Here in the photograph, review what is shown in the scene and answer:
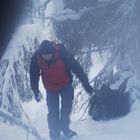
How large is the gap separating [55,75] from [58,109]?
0.58 metres

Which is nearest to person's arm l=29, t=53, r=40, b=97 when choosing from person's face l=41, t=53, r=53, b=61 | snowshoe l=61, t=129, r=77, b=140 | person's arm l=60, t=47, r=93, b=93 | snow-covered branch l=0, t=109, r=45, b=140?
person's face l=41, t=53, r=53, b=61

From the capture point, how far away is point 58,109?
6.58 m

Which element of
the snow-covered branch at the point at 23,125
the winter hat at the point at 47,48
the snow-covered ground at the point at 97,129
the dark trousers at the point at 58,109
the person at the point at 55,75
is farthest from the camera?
the snow-covered branch at the point at 23,125

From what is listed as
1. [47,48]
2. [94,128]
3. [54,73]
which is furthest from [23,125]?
[47,48]

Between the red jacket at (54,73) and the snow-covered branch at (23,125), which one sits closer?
the red jacket at (54,73)

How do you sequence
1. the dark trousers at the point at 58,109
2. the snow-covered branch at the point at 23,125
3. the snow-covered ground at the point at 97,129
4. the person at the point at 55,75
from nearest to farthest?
1. the person at the point at 55,75
2. the dark trousers at the point at 58,109
3. the snow-covered ground at the point at 97,129
4. the snow-covered branch at the point at 23,125

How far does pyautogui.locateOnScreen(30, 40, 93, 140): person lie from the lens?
623 centimetres

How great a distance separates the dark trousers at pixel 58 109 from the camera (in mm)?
6469

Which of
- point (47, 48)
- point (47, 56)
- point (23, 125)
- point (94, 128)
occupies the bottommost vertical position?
point (94, 128)

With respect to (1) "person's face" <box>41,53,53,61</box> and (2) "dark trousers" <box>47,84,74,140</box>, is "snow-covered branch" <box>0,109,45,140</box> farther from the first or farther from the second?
(1) "person's face" <box>41,53,53,61</box>

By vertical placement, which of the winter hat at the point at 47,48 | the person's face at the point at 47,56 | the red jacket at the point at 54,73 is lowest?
the red jacket at the point at 54,73

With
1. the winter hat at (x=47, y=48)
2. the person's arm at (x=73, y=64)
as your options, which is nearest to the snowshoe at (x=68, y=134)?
the person's arm at (x=73, y=64)

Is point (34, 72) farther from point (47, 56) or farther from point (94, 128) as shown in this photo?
point (94, 128)

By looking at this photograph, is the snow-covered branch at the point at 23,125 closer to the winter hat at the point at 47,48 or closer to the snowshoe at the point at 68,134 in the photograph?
the snowshoe at the point at 68,134
